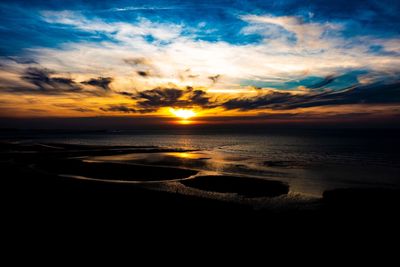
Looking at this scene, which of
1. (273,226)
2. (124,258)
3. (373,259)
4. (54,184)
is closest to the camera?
(124,258)

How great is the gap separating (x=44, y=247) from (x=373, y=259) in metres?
13.5

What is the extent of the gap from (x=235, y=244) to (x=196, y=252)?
201 centimetres

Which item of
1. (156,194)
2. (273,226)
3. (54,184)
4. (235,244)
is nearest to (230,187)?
(156,194)

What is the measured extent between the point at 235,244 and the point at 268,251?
1479 millimetres

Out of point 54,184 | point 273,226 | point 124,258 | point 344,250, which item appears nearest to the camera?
point 124,258

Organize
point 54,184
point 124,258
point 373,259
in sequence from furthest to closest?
point 54,184 → point 373,259 → point 124,258

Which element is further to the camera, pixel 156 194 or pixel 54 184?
pixel 54 184

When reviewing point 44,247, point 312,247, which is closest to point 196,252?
point 312,247

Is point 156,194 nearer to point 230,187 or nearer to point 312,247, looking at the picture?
point 230,187

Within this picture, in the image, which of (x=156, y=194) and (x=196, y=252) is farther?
(x=156, y=194)

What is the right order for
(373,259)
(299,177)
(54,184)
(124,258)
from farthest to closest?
1. (299,177)
2. (54,184)
3. (373,259)
4. (124,258)

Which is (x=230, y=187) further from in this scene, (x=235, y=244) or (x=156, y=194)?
(x=235, y=244)

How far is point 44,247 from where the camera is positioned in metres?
11.3

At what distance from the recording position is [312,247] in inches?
491
